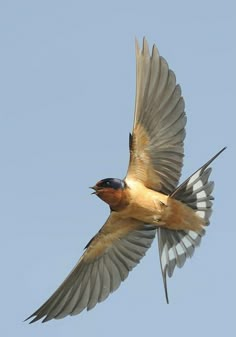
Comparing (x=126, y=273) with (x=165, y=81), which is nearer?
(x=165, y=81)

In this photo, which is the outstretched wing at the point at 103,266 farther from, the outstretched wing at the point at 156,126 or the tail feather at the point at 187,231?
the outstretched wing at the point at 156,126

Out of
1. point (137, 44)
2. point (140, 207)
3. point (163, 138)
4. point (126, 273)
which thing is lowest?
point (126, 273)

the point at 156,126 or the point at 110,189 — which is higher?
the point at 156,126

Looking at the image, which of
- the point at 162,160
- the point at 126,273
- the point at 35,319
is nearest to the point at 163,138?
the point at 162,160

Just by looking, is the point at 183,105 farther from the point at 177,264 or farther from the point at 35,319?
the point at 35,319

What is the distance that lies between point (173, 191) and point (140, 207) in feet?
1.40

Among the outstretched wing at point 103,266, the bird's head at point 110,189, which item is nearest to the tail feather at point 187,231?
the outstretched wing at point 103,266

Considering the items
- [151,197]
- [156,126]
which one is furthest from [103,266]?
[156,126]

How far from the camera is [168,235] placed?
9.20 meters

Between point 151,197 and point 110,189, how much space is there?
443 millimetres

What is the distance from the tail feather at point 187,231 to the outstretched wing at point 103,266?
0.28 metres

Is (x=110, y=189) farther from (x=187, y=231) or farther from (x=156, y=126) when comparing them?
(x=187, y=231)

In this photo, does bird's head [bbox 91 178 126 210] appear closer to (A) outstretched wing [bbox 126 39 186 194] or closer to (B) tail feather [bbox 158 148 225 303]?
(A) outstretched wing [bbox 126 39 186 194]

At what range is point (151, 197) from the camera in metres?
8.61
